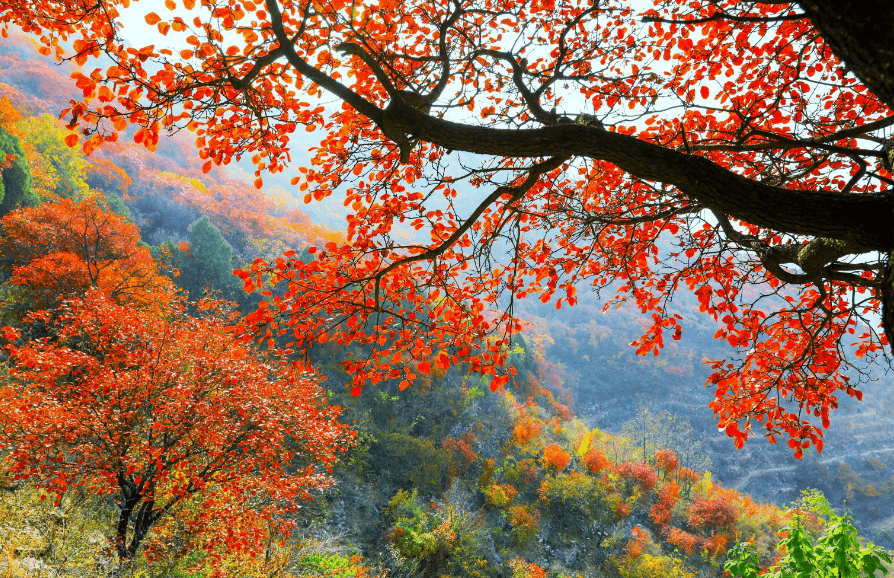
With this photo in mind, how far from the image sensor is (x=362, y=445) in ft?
41.4

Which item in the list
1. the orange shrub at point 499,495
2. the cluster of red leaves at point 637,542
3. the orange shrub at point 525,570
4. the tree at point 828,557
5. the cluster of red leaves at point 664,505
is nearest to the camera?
the tree at point 828,557

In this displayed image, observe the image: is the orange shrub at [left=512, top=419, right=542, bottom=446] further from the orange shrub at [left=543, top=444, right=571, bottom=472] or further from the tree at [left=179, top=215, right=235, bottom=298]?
the tree at [left=179, top=215, right=235, bottom=298]

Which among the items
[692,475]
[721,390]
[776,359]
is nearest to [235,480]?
[721,390]

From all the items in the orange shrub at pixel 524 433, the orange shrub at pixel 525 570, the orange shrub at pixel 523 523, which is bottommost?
the orange shrub at pixel 525 570

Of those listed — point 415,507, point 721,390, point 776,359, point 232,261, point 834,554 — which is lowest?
point 415,507

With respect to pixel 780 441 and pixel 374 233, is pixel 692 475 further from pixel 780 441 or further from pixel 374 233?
pixel 780 441

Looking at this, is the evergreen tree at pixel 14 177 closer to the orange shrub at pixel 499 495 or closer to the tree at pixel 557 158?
the tree at pixel 557 158

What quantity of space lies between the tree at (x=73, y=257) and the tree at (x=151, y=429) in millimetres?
4074

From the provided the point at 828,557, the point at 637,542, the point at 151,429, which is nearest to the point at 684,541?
the point at 637,542

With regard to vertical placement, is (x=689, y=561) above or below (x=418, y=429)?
below

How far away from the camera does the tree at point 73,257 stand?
33.1 feet

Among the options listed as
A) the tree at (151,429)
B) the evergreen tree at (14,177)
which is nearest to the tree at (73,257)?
the evergreen tree at (14,177)

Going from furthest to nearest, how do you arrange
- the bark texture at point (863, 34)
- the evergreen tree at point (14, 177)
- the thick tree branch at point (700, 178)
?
the evergreen tree at point (14, 177) → the thick tree branch at point (700, 178) → the bark texture at point (863, 34)

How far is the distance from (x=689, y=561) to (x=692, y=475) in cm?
587
